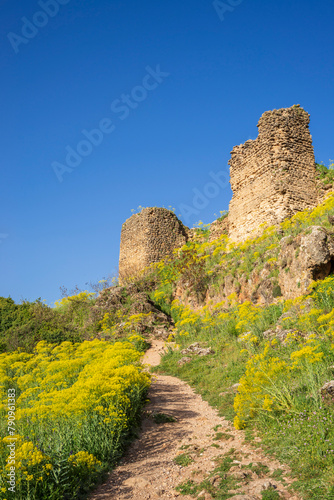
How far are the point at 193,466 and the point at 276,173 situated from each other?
15336mm

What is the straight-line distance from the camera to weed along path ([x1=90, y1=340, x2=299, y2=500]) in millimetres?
3859

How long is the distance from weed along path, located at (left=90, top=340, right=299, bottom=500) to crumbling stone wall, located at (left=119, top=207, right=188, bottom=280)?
1930 cm

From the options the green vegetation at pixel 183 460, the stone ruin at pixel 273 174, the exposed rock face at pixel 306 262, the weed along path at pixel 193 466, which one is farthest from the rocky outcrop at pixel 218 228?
the green vegetation at pixel 183 460

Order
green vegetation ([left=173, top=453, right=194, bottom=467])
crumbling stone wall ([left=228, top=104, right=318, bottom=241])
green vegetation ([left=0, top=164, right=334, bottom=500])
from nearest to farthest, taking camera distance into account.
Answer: green vegetation ([left=0, top=164, right=334, bottom=500])
green vegetation ([left=173, top=453, right=194, bottom=467])
crumbling stone wall ([left=228, top=104, right=318, bottom=241])

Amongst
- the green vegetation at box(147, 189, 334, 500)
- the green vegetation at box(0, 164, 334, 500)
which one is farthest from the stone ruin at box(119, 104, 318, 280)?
the green vegetation at box(147, 189, 334, 500)

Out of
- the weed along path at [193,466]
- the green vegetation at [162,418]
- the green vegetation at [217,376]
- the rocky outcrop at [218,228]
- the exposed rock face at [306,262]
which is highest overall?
the rocky outcrop at [218,228]

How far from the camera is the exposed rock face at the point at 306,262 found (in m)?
9.45

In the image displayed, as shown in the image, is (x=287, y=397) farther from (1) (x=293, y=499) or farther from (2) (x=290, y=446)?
(1) (x=293, y=499)

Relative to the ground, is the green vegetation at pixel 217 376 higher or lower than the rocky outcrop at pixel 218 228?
lower

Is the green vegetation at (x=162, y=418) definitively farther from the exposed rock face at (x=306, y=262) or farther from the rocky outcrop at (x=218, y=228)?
the rocky outcrop at (x=218, y=228)

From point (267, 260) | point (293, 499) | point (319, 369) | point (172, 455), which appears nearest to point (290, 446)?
point (293, 499)

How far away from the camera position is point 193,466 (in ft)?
15.5

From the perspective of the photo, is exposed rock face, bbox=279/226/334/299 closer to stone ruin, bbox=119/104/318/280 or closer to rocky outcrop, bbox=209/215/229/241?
stone ruin, bbox=119/104/318/280

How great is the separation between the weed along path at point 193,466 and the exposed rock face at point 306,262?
474 centimetres
